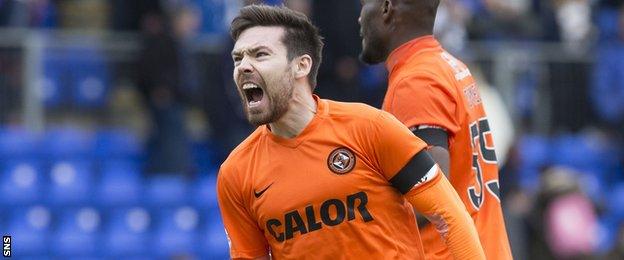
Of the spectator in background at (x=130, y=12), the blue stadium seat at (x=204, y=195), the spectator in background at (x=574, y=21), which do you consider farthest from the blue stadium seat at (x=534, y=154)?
the spectator in background at (x=130, y=12)

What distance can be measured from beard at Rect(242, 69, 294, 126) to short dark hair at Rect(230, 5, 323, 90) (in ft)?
0.37

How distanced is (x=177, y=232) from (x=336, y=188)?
7708 millimetres

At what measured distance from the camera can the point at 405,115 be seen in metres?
5.94

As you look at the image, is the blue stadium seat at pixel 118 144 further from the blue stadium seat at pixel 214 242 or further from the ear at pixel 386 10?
the ear at pixel 386 10

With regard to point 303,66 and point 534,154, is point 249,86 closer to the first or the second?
point 303,66

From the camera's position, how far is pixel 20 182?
13016mm

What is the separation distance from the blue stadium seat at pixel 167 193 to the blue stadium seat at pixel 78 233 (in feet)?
1.64

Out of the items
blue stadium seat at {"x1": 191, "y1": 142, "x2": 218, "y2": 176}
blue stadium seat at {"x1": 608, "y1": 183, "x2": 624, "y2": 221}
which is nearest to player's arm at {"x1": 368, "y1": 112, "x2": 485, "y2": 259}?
blue stadium seat at {"x1": 191, "y1": 142, "x2": 218, "y2": 176}

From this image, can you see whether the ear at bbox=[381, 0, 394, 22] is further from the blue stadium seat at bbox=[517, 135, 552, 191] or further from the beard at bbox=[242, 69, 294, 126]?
the blue stadium seat at bbox=[517, 135, 552, 191]

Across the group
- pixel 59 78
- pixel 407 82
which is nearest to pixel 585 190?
pixel 59 78

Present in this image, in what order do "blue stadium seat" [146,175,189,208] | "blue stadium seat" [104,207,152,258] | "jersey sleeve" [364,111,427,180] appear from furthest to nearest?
"blue stadium seat" [146,175,189,208]
"blue stadium seat" [104,207,152,258]
"jersey sleeve" [364,111,427,180]

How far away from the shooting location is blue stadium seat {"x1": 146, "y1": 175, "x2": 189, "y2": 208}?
13172mm

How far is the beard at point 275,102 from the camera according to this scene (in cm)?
544

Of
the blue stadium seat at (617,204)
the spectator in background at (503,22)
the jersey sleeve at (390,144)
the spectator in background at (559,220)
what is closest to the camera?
the jersey sleeve at (390,144)
